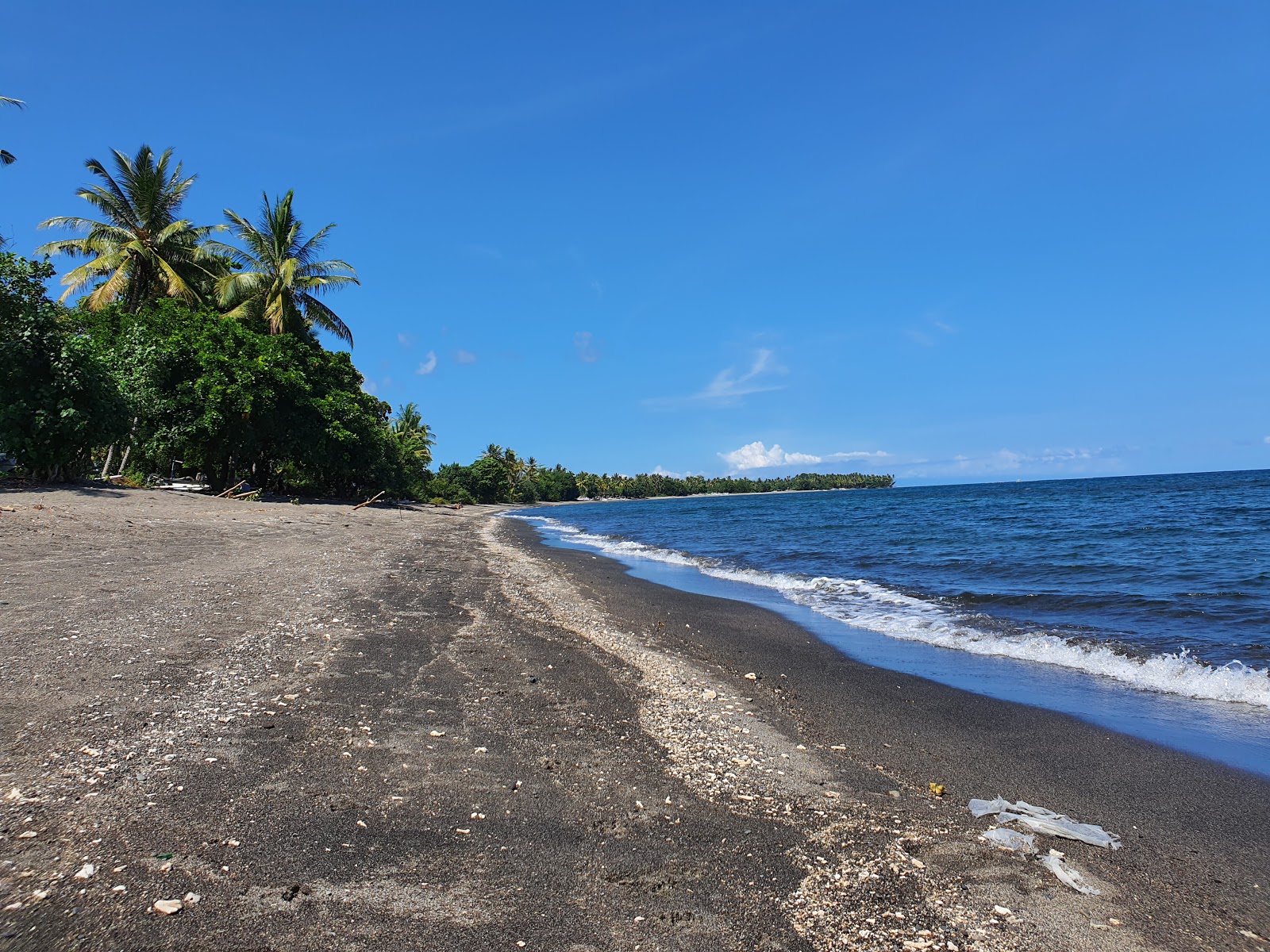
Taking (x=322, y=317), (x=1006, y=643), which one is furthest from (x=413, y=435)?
(x=1006, y=643)

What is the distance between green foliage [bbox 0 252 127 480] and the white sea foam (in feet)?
73.2

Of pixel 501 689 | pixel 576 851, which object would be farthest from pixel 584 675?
pixel 576 851

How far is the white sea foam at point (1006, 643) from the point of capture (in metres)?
8.04

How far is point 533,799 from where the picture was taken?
175 inches

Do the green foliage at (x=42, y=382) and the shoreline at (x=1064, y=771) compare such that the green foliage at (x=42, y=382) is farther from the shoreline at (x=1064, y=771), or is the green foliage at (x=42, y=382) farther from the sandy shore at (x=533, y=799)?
the shoreline at (x=1064, y=771)

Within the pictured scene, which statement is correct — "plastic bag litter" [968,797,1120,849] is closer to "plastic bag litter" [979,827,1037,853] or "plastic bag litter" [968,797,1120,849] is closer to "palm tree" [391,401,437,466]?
"plastic bag litter" [979,827,1037,853]

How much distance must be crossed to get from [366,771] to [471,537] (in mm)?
24593

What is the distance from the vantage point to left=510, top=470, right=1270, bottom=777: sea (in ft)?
25.1

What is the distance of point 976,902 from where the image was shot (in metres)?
3.49

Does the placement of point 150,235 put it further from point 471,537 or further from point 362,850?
point 362,850

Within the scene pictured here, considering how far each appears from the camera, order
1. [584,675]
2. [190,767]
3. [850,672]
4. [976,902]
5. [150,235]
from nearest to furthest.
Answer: [976,902] → [190,767] → [584,675] → [850,672] → [150,235]

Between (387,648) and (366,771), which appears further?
(387,648)

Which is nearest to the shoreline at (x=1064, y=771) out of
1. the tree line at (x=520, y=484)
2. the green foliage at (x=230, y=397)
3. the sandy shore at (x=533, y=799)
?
the sandy shore at (x=533, y=799)

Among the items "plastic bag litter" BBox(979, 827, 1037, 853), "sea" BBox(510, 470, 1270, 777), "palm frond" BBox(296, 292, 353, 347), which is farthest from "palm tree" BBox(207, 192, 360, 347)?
"plastic bag litter" BBox(979, 827, 1037, 853)
